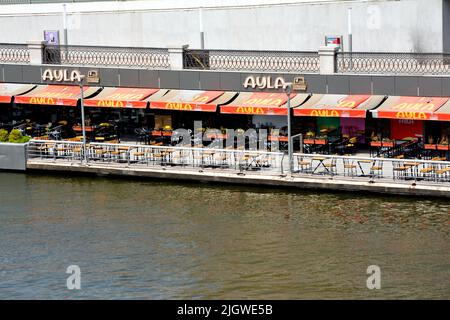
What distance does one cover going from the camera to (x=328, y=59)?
172ft

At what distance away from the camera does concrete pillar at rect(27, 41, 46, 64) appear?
5803 cm

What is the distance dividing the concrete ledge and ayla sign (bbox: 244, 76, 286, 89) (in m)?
5.31

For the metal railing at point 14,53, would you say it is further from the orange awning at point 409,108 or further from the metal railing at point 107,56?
the orange awning at point 409,108

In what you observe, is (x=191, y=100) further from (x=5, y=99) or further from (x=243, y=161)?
(x=5, y=99)

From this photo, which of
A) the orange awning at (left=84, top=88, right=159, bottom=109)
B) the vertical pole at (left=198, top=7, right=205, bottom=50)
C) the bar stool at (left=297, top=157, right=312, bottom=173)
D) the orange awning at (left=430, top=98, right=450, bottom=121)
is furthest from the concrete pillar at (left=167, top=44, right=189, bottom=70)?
the orange awning at (left=430, top=98, right=450, bottom=121)

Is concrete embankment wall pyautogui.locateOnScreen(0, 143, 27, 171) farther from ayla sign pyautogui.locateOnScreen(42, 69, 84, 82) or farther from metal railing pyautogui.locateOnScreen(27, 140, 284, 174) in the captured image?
ayla sign pyautogui.locateOnScreen(42, 69, 84, 82)

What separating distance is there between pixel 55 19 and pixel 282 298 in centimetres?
2973

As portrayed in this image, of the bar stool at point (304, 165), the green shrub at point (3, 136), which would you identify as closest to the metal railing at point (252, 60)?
the bar stool at point (304, 165)

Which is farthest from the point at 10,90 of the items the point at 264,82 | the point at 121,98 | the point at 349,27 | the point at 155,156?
the point at 349,27

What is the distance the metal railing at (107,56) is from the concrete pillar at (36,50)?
21cm

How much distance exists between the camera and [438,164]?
47.0 m

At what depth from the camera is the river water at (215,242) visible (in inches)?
1494
